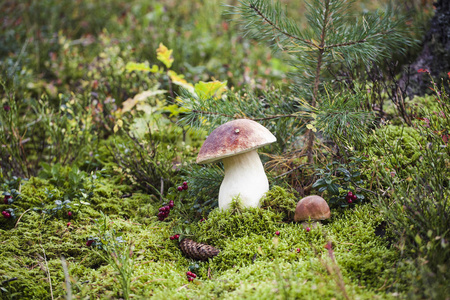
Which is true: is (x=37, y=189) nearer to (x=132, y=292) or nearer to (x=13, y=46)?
(x=132, y=292)

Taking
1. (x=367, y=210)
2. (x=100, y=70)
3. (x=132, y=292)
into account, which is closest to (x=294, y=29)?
(x=367, y=210)

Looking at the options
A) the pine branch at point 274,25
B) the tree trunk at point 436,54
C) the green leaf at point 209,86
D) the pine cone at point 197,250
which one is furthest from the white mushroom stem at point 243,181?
the tree trunk at point 436,54

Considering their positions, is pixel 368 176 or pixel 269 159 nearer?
pixel 368 176

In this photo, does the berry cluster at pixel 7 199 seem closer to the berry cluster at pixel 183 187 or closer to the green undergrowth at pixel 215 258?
the green undergrowth at pixel 215 258

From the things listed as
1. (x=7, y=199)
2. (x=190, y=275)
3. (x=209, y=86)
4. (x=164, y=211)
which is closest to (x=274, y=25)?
(x=209, y=86)

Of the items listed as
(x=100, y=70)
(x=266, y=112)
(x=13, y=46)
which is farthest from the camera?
(x=13, y=46)

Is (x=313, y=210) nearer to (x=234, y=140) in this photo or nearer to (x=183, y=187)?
(x=234, y=140)

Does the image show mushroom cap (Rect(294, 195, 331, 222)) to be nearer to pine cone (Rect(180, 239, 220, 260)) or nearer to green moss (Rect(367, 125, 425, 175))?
green moss (Rect(367, 125, 425, 175))
